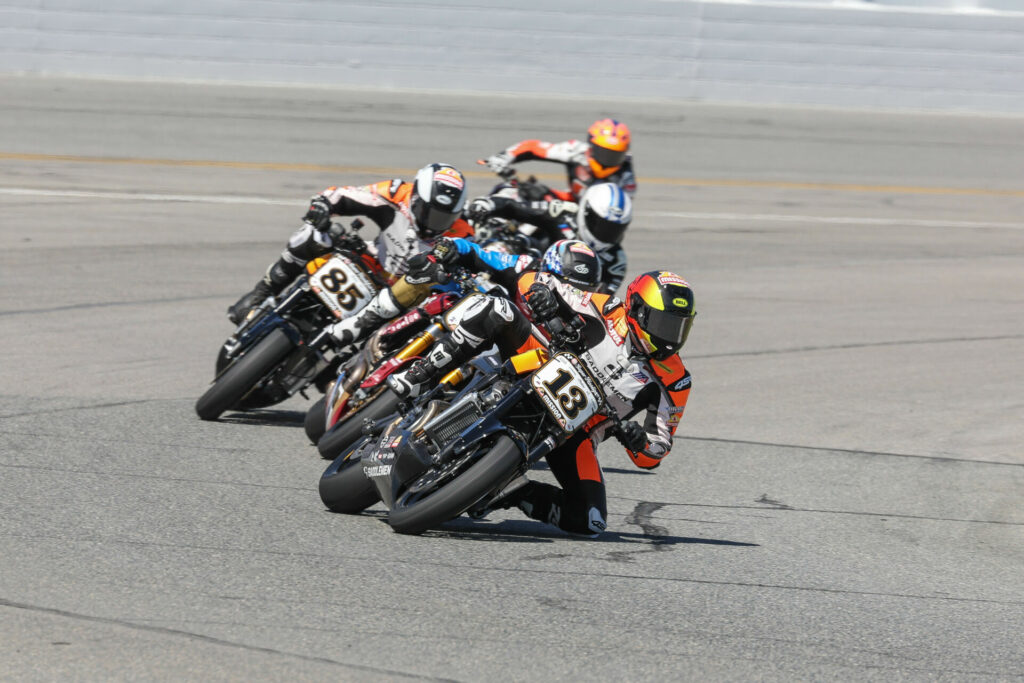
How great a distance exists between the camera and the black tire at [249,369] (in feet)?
26.8

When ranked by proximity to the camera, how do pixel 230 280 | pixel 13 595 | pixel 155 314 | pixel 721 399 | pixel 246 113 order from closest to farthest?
pixel 13 595 < pixel 721 399 < pixel 155 314 < pixel 230 280 < pixel 246 113

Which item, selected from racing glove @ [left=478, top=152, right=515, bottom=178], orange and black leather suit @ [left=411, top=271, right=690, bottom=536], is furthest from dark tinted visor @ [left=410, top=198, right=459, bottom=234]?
racing glove @ [left=478, top=152, right=515, bottom=178]

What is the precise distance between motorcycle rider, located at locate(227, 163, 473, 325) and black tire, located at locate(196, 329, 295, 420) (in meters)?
0.60

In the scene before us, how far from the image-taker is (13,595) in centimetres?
511

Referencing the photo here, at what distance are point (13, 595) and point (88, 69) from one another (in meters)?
16.5

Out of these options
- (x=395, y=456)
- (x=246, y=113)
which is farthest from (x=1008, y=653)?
(x=246, y=113)

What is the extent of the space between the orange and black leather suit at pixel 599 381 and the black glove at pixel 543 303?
157mm

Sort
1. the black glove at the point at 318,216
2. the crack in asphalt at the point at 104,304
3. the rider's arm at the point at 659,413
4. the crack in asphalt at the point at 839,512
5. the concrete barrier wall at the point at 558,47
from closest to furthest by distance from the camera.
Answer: the rider's arm at the point at 659,413 < the crack in asphalt at the point at 839,512 < the black glove at the point at 318,216 < the crack in asphalt at the point at 104,304 < the concrete barrier wall at the point at 558,47

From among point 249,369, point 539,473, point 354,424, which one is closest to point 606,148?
point 539,473

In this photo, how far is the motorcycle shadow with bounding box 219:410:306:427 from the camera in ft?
28.3

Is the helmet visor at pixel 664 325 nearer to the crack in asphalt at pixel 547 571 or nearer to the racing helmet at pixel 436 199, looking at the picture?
the crack in asphalt at pixel 547 571

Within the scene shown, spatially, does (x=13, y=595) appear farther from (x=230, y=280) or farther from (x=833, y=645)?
(x=230, y=280)

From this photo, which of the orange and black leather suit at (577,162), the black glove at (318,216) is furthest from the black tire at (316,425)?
the orange and black leather suit at (577,162)

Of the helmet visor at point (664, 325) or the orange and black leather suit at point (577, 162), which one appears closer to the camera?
the helmet visor at point (664, 325)
